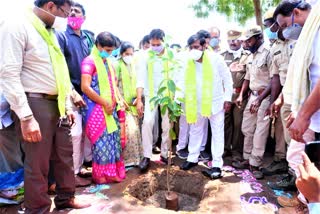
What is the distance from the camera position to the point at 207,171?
3.81 metres

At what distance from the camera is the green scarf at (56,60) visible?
2.39 metres

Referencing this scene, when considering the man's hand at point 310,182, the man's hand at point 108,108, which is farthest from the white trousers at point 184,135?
the man's hand at point 310,182

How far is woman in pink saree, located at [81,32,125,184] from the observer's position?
11.1 feet

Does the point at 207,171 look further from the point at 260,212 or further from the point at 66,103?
the point at 66,103

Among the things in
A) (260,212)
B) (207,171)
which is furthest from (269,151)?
(260,212)

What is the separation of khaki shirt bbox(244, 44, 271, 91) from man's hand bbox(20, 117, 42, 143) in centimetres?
277

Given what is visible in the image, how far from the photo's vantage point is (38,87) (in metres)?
2.42

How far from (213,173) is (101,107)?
1624mm

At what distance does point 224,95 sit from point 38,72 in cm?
235

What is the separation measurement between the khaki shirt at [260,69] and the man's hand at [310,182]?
283cm

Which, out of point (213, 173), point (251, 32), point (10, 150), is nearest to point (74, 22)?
point (10, 150)

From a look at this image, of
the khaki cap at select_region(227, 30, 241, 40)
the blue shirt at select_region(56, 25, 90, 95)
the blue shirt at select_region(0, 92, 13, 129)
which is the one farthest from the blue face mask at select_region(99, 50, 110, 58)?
the khaki cap at select_region(227, 30, 241, 40)

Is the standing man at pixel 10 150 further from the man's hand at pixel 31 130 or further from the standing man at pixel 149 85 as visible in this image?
the standing man at pixel 149 85

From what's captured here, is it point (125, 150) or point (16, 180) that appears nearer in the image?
point (16, 180)
